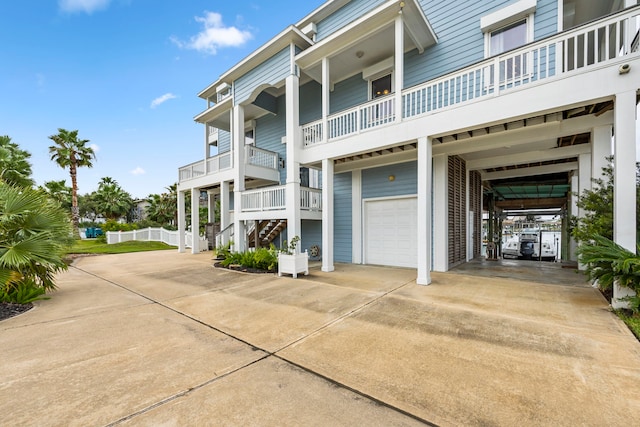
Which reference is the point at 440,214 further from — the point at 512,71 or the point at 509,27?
the point at 509,27

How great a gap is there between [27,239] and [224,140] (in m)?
11.0

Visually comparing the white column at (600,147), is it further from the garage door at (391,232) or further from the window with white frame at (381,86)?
the window with white frame at (381,86)

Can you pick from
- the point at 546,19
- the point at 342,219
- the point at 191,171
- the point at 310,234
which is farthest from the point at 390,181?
the point at 191,171

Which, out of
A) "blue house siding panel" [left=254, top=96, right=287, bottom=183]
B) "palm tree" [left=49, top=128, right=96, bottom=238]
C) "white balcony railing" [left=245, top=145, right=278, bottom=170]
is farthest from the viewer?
"palm tree" [left=49, top=128, right=96, bottom=238]

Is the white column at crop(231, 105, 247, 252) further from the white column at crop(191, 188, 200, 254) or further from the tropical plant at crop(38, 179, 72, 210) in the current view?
the tropical plant at crop(38, 179, 72, 210)

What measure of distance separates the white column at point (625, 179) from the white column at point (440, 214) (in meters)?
3.53

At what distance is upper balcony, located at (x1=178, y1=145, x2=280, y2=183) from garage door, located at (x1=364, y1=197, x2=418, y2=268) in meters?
4.43

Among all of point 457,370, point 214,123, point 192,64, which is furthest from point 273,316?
point 192,64

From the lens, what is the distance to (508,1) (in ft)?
21.9

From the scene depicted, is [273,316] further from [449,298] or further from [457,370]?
[449,298]

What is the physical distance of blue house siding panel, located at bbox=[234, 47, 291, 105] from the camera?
326 inches

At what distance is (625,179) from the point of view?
13.4 feet

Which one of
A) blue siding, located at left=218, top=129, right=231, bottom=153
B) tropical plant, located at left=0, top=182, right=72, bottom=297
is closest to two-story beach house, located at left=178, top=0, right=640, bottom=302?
blue siding, located at left=218, top=129, right=231, bottom=153

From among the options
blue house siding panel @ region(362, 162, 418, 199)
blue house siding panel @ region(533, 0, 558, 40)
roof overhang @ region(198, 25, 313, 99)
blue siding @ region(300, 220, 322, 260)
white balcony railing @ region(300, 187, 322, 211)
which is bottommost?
blue siding @ region(300, 220, 322, 260)
